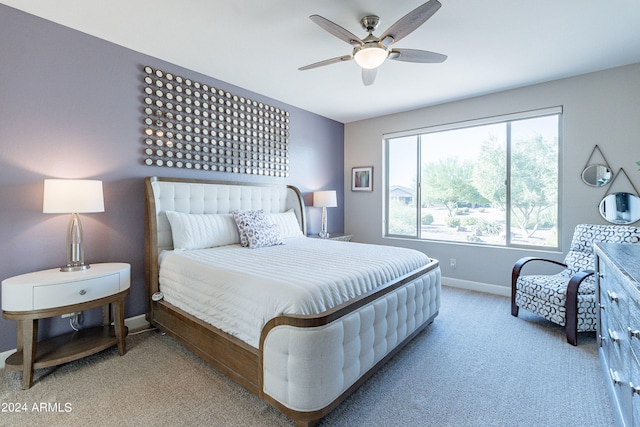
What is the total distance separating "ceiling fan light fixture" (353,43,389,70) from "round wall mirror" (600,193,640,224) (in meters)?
2.95

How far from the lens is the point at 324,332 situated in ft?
4.91

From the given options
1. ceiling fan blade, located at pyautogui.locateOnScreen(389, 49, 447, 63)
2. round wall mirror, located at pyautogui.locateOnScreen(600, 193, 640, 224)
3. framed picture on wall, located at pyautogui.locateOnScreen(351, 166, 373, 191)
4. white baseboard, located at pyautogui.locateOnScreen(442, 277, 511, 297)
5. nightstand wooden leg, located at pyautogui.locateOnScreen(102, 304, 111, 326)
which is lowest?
white baseboard, located at pyautogui.locateOnScreen(442, 277, 511, 297)

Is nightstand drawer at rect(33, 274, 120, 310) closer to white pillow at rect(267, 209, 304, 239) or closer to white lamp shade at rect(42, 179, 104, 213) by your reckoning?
white lamp shade at rect(42, 179, 104, 213)

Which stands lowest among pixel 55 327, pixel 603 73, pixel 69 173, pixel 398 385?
pixel 398 385

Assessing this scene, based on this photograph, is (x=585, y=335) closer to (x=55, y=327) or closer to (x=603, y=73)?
(x=603, y=73)

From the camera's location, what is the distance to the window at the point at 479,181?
→ 3.60 metres

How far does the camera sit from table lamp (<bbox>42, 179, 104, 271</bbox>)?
210 cm

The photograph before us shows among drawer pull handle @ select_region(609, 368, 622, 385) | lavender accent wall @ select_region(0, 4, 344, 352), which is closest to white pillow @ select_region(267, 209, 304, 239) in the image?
lavender accent wall @ select_region(0, 4, 344, 352)

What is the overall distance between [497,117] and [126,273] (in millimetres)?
4516

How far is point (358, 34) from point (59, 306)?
310 centimetres

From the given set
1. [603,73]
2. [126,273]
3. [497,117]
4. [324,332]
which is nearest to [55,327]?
[126,273]

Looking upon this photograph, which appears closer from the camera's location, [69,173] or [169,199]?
[69,173]

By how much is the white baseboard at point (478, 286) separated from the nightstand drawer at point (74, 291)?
404 cm

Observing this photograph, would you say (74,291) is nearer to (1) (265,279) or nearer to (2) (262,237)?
(1) (265,279)
